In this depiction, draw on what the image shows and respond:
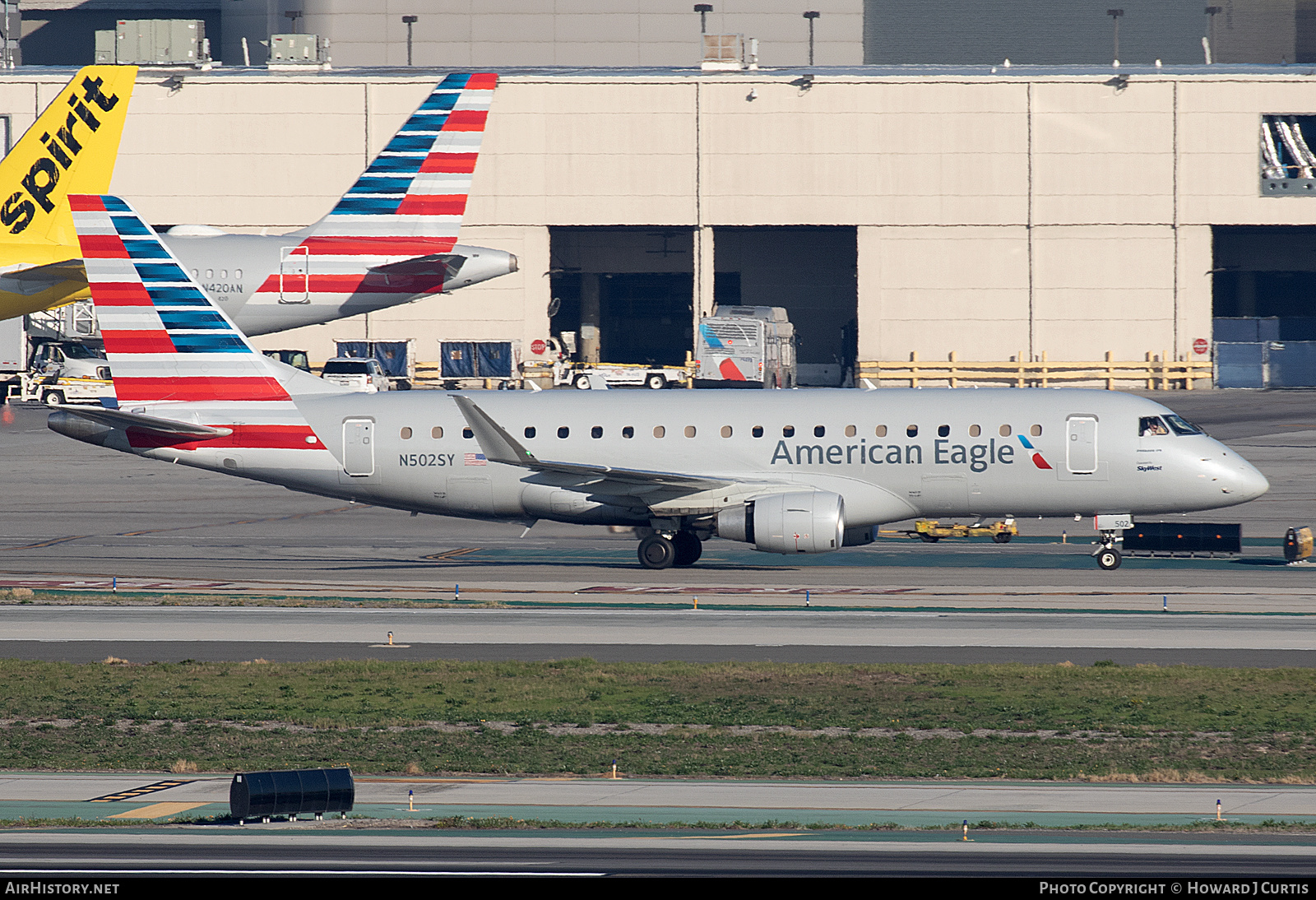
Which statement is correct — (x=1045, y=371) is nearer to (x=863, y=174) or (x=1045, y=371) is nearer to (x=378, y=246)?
(x=863, y=174)

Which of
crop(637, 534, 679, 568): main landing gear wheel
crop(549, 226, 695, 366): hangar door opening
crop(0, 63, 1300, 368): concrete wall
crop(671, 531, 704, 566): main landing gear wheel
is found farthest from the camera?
crop(549, 226, 695, 366): hangar door opening

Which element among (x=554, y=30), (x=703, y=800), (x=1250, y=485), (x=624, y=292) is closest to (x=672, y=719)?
(x=703, y=800)

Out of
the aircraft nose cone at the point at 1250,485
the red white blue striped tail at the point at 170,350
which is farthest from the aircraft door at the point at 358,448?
the aircraft nose cone at the point at 1250,485

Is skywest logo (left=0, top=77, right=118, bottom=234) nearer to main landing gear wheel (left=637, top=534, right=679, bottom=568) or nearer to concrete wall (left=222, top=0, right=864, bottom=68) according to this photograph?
main landing gear wheel (left=637, top=534, right=679, bottom=568)

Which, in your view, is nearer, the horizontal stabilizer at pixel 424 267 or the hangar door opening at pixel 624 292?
the horizontal stabilizer at pixel 424 267

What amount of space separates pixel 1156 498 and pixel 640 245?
69872mm

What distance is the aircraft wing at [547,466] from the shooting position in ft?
123

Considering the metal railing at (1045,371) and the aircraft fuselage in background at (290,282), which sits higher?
the aircraft fuselage in background at (290,282)

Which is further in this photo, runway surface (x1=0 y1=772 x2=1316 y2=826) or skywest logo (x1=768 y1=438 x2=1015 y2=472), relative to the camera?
skywest logo (x1=768 y1=438 x2=1015 y2=472)

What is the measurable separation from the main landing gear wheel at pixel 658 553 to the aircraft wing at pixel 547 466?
1.99m

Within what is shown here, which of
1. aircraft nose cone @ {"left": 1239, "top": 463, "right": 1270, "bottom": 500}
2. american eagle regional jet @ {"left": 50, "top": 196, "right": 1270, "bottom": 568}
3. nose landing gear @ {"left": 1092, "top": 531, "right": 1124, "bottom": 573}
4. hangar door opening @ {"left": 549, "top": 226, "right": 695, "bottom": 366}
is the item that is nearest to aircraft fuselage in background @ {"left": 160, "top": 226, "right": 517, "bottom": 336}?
american eagle regional jet @ {"left": 50, "top": 196, "right": 1270, "bottom": 568}

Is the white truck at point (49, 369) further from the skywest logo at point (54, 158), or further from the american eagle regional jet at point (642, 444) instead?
the american eagle regional jet at point (642, 444)

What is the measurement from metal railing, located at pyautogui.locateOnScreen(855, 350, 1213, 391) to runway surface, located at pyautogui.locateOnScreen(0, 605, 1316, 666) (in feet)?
190

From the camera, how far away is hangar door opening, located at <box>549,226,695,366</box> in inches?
4114
